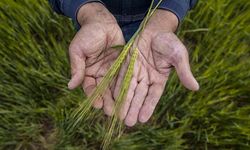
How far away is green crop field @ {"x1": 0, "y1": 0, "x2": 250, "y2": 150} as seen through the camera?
5.33 feet

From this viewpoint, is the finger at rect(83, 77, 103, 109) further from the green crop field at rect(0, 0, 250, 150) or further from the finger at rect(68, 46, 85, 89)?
the green crop field at rect(0, 0, 250, 150)

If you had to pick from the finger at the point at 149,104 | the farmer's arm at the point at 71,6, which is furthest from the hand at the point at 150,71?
the farmer's arm at the point at 71,6

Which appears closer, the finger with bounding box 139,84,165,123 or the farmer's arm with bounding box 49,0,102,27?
the finger with bounding box 139,84,165,123

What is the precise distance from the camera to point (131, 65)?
112 cm

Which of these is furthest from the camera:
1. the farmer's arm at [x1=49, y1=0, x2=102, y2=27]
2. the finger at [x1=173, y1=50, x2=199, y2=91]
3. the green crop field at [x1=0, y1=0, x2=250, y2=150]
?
the green crop field at [x1=0, y1=0, x2=250, y2=150]

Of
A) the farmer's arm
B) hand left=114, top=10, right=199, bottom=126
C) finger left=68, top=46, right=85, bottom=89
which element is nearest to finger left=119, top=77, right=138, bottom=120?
hand left=114, top=10, right=199, bottom=126

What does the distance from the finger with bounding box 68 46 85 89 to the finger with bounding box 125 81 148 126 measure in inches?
6.7

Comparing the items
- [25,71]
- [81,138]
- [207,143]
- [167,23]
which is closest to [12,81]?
[25,71]

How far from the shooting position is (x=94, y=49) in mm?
1266

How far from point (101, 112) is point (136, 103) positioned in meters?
0.44

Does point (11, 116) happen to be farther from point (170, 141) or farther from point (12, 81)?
point (170, 141)

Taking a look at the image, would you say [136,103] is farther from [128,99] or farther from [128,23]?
[128,23]

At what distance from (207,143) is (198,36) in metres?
0.45

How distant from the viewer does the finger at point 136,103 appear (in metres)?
1.25
